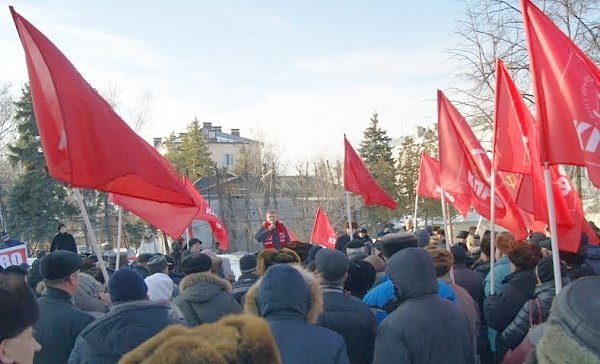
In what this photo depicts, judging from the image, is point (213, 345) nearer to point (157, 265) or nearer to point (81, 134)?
point (81, 134)

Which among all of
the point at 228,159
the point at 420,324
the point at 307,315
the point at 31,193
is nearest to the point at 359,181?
the point at 420,324

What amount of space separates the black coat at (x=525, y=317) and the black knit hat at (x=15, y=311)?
3584mm

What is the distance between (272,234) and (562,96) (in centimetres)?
724

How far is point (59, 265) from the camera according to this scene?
4.95 meters

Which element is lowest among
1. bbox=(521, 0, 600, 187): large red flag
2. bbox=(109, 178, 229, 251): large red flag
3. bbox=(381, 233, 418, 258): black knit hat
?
bbox=(381, 233, 418, 258): black knit hat

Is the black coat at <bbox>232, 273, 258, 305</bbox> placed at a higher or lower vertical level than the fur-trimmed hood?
lower

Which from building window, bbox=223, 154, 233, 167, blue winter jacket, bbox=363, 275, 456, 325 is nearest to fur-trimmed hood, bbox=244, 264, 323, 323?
blue winter jacket, bbox=363, 275, 456, 325

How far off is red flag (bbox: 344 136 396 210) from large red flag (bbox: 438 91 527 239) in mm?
3351

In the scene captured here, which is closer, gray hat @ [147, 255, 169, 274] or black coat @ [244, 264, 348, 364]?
black coat @ [244, 264, 348, 364]

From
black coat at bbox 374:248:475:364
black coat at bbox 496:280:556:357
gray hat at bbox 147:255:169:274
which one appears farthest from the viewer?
gray hat at bbox 147:255:169:274

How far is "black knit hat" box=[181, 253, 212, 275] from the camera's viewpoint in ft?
18.2

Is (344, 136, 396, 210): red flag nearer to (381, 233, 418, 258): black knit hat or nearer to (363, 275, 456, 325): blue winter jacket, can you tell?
(381, 233, 418, 258): black knit hat

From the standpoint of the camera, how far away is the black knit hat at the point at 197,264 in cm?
555

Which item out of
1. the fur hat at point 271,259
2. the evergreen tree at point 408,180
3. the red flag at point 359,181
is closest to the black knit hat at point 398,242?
the fur hat at point 271,259
